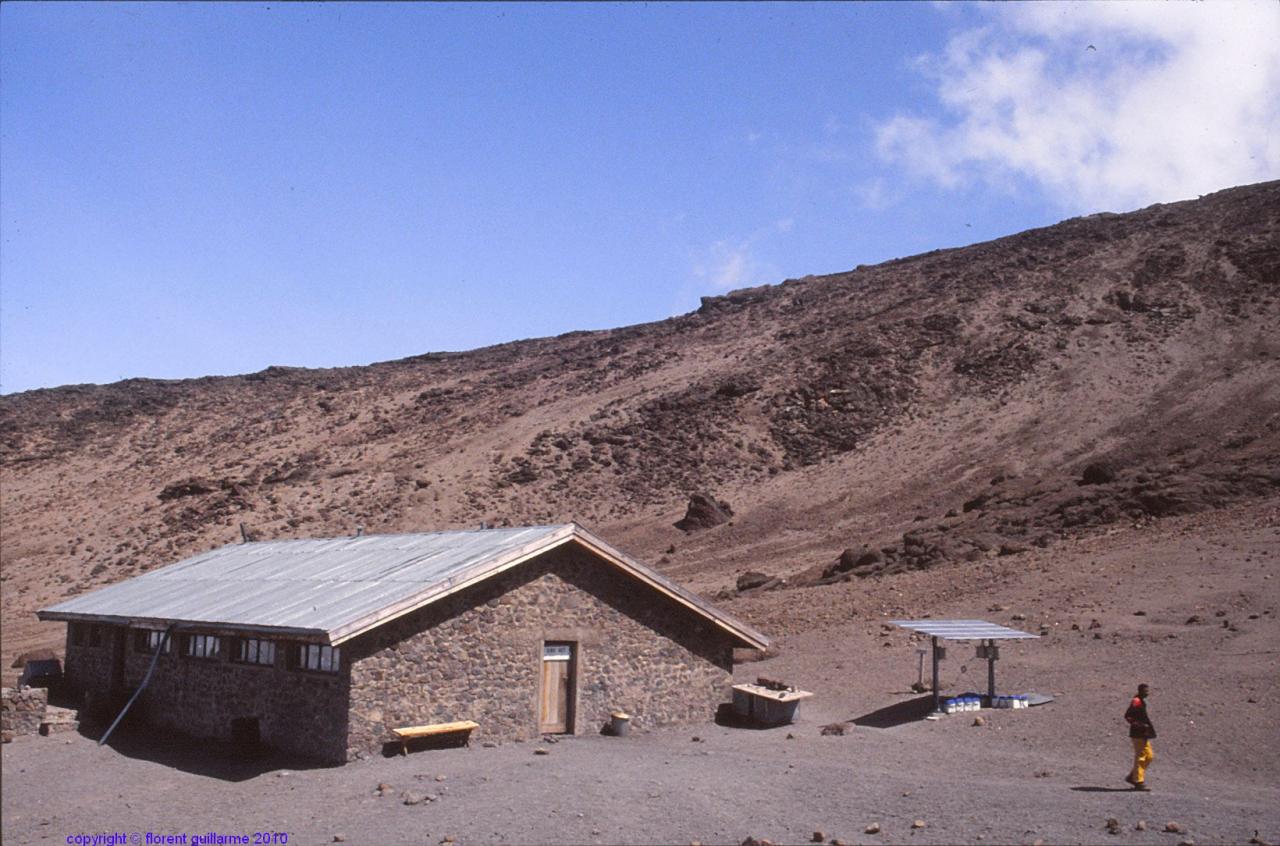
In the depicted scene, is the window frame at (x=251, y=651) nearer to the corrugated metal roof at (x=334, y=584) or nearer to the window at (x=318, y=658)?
the corrugated metal roof at (x=334, y=584)

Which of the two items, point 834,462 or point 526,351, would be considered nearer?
point 834,462

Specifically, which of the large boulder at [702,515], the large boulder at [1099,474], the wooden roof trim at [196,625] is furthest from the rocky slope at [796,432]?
the wooden roof trim at [196,625]

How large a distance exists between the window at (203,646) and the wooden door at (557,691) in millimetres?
5666

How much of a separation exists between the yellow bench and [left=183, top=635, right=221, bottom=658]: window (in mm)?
4770

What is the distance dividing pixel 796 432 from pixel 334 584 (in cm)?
4116

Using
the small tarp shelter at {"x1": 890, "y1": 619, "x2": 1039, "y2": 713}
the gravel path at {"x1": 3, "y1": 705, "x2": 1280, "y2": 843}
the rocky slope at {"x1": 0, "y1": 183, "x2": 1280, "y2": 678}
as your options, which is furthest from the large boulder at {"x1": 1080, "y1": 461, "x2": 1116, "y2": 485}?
the gravel path at {"x1": 3, "y1": 705, "x2": 1280, "y2": 843}

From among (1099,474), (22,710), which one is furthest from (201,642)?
(1099,474)

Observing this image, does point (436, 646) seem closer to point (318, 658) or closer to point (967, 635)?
point (318, 658)

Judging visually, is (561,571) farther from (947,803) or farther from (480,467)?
(480,467)

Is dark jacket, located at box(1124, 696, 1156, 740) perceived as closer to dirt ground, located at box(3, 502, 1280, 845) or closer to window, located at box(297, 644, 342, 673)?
dirt ground, located at box(3, 502, 1280, 845)

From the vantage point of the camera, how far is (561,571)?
61.4ft

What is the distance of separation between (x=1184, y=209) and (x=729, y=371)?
32834 millimetres

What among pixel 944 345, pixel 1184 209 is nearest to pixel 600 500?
pixel 944 345

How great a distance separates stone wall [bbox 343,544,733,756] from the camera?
16750 mm
